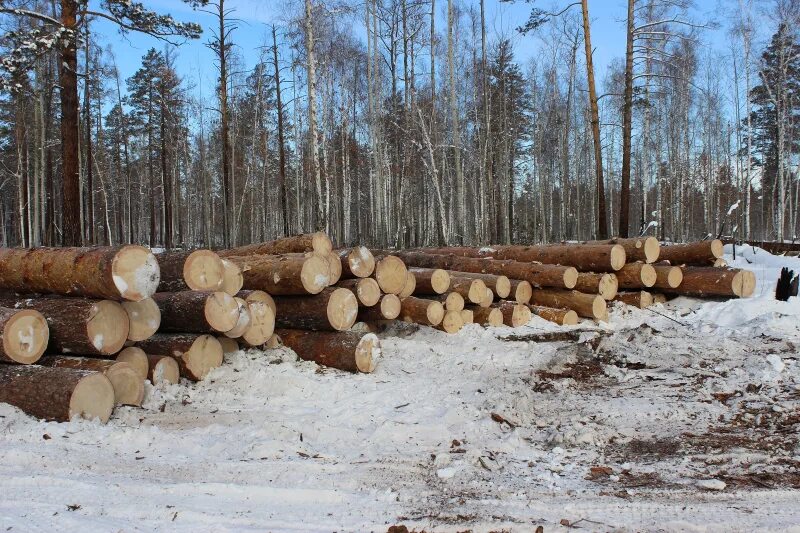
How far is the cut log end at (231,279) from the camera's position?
20.8 feet

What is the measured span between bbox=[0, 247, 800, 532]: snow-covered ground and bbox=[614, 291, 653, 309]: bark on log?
3123mm

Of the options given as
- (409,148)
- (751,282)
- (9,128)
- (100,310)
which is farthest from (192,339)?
(9,128)

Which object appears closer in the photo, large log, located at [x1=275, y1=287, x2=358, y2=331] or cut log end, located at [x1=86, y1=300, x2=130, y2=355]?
cut log end, located at [x1=86, y1=300, x2=130, y2=355]

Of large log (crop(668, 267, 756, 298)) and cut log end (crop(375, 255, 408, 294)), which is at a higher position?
cut log end (crop(375, 255, 408, 294))

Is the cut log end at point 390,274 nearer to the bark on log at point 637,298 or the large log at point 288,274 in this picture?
the large log at point 288,274

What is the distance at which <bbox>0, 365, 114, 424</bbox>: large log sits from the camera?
4133 mm

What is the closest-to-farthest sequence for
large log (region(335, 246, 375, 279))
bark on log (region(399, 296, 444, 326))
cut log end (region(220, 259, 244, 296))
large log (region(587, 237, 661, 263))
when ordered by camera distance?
cut log end (region(220, 259, 244, 296))
large log (region(335, 246, 375, 279))
bark on log (region(399, 296, 444, 326))
large log (region(587, 237, 661, 263))

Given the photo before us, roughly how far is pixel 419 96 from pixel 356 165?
7.04 metres

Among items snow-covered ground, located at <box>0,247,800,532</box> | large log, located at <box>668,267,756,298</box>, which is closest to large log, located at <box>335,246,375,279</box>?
snow-covered ground, located at <box>0,247,800,532</box>

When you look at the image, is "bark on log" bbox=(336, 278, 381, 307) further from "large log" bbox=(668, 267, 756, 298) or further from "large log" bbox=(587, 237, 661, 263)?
"large log" bbox=(668, 267, 756, 298)

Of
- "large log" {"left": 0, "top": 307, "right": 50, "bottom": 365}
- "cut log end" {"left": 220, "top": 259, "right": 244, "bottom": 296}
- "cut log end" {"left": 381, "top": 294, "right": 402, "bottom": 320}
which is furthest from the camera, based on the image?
"cut log end" {"left": 381, "top": 294, "right": 402, "bottom": 320}

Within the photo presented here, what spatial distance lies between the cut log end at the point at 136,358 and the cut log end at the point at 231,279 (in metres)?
1.26

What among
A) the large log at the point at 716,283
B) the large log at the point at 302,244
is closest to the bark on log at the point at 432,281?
the large log at the point at 302,244

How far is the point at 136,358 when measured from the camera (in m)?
5.29
